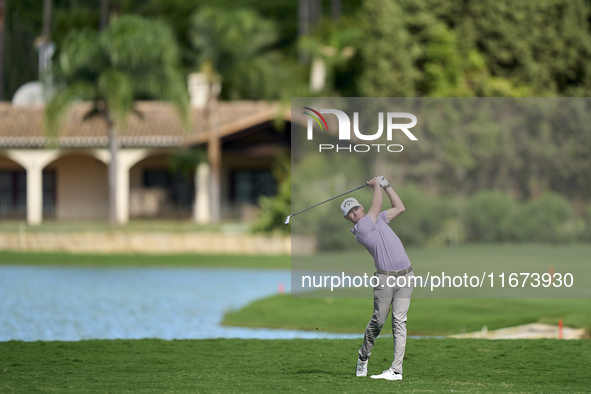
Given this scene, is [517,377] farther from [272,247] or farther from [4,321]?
[272,247]

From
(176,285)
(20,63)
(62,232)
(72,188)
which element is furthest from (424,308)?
(20,63)

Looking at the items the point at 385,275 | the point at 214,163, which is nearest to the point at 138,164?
the point at 214,163

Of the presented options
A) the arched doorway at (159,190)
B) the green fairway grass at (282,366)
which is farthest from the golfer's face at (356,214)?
the arched doorway at (159,190)

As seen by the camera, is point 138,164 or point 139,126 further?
point 138,164

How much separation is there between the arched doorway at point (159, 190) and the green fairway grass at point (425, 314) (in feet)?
72.4

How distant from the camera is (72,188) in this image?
41656 millimetres

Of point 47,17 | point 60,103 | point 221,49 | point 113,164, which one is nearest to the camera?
point 60,103

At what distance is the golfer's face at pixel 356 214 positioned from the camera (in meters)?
9.69

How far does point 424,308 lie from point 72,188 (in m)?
26.9

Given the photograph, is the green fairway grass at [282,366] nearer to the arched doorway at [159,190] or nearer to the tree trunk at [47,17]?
the arched doorway at [159,190]

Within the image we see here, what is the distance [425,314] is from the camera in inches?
667

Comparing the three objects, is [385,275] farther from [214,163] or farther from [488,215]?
[214,163]

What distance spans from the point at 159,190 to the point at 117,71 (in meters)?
6.31

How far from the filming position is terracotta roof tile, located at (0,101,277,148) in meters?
39.1
